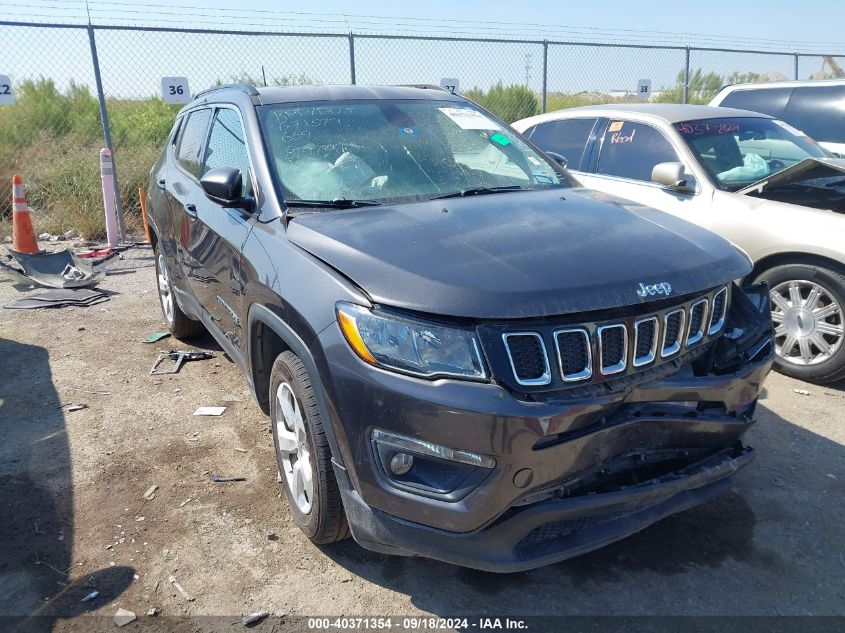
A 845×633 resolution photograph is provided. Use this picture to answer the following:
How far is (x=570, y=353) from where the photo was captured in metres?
2.32

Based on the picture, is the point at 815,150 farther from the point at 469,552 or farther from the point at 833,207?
the point at 469,552

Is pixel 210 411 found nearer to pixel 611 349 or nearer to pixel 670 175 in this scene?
pixel 611 349

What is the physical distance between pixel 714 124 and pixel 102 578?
5334mm

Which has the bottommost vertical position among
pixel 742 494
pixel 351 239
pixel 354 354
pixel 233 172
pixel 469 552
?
pixel 742 494

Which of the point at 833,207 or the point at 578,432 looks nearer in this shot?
the point at 578,432

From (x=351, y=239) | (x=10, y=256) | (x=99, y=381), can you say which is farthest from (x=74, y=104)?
(x=351, y=239)

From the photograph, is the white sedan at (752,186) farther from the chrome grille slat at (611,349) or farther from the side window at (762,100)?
the side window at (762,100)

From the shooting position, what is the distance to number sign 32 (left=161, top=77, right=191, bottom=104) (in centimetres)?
936

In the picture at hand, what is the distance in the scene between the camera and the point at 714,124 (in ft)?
18.7

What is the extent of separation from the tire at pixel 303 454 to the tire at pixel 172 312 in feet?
8.37

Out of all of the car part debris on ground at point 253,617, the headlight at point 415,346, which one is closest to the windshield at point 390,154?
the headlight at point 415,346

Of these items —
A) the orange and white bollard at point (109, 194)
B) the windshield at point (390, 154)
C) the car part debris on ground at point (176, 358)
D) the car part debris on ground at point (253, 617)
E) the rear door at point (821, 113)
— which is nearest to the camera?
the car part debris on ground at point (253, 617)

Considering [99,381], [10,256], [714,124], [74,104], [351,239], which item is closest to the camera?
[351,239]

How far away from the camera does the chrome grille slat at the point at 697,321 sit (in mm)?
2629
